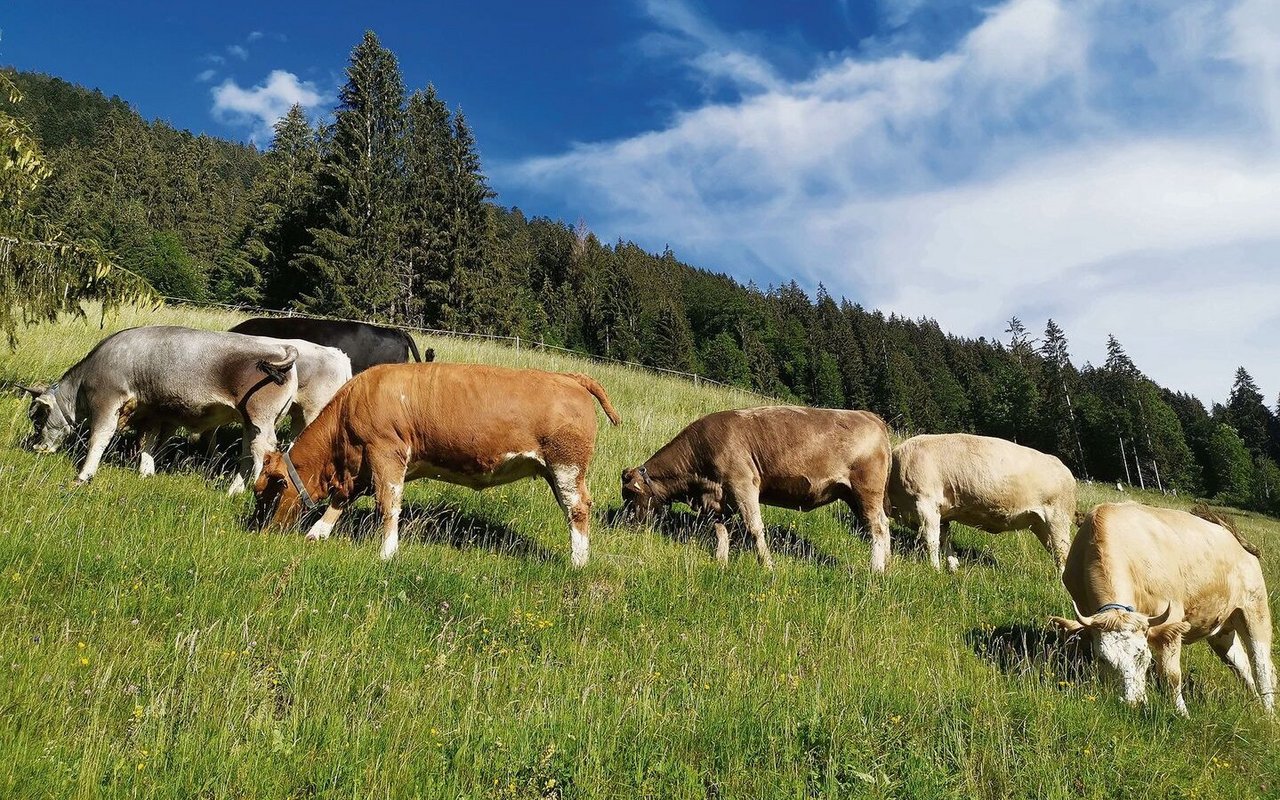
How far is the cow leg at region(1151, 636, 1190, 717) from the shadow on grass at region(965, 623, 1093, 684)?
1.54ft

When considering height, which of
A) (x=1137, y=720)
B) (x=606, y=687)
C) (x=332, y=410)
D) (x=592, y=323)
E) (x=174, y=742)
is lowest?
(x=1137, y=720)

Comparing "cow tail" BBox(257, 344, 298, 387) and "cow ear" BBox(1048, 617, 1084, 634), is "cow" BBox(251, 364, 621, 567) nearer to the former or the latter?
"cow tail" BBox(257, 344, 298, 387)

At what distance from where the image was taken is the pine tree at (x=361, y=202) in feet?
119

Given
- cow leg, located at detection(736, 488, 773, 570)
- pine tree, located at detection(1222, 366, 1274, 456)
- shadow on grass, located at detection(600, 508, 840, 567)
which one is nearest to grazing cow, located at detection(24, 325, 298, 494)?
shadow on grass, located at detection(600, 508, 840, 567)

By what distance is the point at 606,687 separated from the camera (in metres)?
3.98

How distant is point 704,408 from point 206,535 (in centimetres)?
1400

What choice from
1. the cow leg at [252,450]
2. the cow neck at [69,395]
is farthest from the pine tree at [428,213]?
the cow leg at [252,450]

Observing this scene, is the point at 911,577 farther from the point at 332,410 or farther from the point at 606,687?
the point at 332,410

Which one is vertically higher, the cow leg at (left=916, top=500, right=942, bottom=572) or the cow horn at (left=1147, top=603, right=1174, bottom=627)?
the cow leg at (left=916, top=500, right=942, bottom=572)

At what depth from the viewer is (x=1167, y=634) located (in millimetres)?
5035

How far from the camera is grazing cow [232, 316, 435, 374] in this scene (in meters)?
11.5

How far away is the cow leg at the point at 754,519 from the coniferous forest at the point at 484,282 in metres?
9.57

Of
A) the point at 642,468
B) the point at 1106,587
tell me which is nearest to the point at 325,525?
the point at 642,468

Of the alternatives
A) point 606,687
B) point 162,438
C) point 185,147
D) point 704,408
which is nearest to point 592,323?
point 185,147
